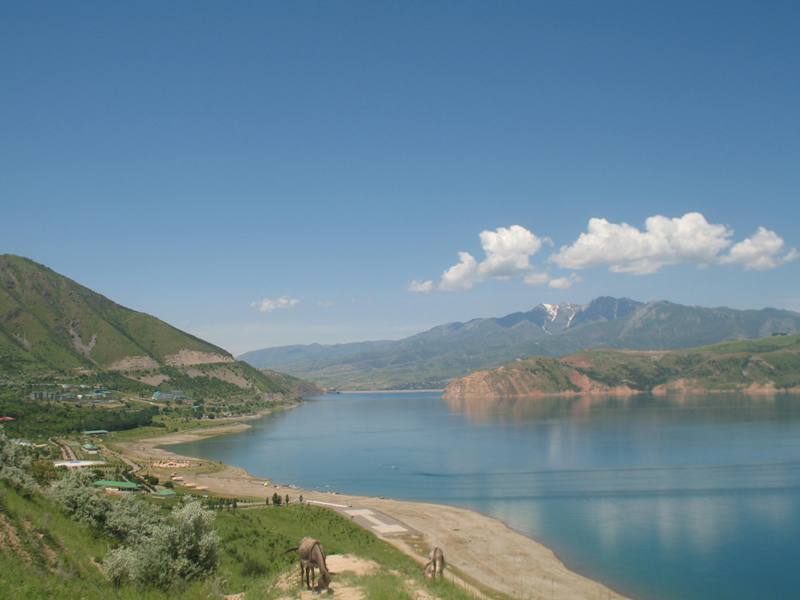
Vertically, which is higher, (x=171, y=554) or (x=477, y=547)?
(x=171, y=554)

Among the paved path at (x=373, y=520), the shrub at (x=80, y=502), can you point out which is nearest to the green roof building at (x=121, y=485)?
the paved path at (x=373, y=520)

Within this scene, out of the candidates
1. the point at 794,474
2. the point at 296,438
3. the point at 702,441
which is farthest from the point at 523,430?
the point at 794,474

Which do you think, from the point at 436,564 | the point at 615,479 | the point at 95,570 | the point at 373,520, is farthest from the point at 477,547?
the point at 95,570

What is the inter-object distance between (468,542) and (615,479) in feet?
117

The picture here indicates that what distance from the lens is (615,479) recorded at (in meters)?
81.2

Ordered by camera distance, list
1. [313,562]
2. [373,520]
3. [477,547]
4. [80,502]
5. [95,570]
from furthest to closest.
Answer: [373,520] → [477,547] → [80,502] → [313,562] → [95,570]

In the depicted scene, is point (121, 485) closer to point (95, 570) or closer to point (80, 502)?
point (80, 502)

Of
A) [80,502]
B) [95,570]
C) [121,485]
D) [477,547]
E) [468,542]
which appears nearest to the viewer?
[95,570]

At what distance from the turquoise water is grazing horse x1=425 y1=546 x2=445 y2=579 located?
71.3 feet

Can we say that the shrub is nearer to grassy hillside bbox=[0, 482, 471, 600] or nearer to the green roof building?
grassy hillside bbox=[0, 482, 471, 600]

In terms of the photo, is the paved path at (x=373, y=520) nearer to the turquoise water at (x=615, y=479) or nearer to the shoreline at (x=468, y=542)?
the shoreline at (x=468, y=542)

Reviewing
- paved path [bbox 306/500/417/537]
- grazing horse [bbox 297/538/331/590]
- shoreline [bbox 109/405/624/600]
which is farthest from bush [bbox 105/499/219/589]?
paved path [bbox 306/500/417/537]

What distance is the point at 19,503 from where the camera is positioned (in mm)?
21531

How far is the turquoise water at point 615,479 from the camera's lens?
47656 mm
